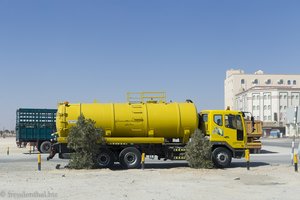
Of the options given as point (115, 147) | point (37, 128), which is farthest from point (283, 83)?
point (115, 147)

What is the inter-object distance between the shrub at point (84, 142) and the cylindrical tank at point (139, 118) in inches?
34.8

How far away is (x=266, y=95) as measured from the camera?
13612 centimetres

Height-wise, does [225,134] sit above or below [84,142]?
above

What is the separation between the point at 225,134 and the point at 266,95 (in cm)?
11887

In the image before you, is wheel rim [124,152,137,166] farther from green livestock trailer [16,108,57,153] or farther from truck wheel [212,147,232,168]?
green livestock trailer [16,108,57,153]

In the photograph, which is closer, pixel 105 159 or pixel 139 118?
pixel 105 159

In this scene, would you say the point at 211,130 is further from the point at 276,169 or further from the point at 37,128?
the point at 37,128

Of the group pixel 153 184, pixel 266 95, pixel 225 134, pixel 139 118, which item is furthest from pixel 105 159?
pixel 266 95

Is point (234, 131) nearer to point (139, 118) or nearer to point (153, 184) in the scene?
point (139, 118)

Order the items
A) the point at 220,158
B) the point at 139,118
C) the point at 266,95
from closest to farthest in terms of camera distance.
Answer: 1. the point at 220,158
2. the point at 139,118
3. the point at 266,95

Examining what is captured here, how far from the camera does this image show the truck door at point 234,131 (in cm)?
2197

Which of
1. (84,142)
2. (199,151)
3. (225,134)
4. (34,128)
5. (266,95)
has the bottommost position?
(199,151)

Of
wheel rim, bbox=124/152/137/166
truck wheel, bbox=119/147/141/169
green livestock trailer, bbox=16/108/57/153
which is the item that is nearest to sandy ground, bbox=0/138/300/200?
truck wheel, bbox=119/147/141/169

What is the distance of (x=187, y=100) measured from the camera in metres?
22.8
